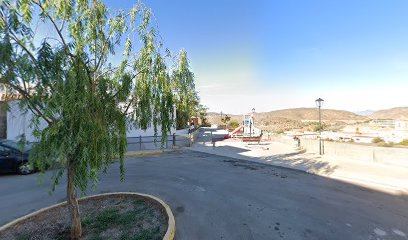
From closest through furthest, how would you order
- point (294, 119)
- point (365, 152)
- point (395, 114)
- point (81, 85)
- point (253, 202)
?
point (81, 85) < point (253, 202) < point (365, 152) < point (294, 119) < point (395, 114)

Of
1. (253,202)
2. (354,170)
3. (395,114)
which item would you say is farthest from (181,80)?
(395,114)

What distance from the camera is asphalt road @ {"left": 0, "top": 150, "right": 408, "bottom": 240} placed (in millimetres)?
4926

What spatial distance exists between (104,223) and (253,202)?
426cm

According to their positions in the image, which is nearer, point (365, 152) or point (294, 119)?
point (365, 152)

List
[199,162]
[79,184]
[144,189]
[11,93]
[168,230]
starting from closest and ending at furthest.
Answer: [11,93] → [79,184] → [168,230] → [144,189] → [199,162]

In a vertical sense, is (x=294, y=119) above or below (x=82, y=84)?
above

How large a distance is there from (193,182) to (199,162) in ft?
13.4

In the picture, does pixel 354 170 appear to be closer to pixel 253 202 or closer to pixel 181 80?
pixel 253 202

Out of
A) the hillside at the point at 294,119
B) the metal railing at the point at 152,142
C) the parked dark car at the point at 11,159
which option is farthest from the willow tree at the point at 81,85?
the hillside at the point at 294,119

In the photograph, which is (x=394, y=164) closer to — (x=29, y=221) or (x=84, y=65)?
(x=84, y=65)

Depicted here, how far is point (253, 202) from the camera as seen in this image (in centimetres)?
658

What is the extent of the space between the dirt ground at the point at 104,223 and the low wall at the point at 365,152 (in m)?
12.5

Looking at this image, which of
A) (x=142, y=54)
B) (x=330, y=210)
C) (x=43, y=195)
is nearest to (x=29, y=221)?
(x=43, y=195)

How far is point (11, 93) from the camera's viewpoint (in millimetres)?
3473
